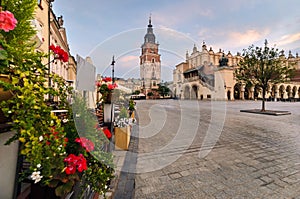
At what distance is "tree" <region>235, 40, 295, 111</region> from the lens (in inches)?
460

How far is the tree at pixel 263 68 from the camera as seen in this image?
11.7 m

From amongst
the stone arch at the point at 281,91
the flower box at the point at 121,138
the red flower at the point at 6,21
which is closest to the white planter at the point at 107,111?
the flower box at the point at 121,138

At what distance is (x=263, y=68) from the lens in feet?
39.7

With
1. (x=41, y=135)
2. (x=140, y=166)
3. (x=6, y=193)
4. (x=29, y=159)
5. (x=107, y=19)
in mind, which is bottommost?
(x=140, y=166)

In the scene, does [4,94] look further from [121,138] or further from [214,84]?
[214,84]

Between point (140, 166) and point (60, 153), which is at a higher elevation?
point (60, 153)

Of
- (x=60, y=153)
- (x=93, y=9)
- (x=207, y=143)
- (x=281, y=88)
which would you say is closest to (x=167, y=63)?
(x=93, y=9)

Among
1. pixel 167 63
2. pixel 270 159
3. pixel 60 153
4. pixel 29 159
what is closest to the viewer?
pixel 29 159

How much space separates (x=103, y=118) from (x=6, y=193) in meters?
2.46

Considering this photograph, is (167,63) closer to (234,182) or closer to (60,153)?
(234,182)

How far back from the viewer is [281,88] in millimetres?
46969

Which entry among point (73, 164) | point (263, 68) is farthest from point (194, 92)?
point (73, 164)

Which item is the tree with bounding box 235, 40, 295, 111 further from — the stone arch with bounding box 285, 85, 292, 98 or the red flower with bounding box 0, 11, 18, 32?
the stone arch with bounding box 285, 85, 292, 98

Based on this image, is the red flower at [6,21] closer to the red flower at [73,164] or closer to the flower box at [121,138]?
the red flower at [73,164]
